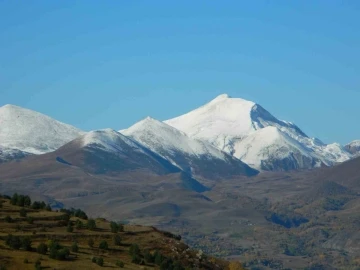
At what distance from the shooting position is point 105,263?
419 feet

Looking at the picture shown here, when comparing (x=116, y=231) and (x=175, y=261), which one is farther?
(x=116, y=231)

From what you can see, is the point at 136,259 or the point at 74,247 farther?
the point at 136,259

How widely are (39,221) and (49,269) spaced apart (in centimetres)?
3321

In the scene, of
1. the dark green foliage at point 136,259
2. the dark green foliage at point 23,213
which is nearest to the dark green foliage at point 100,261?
the dark green foliage at point 136,259

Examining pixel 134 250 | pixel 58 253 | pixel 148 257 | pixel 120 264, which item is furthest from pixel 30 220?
pixel 58 253

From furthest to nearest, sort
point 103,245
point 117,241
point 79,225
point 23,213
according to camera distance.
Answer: point 23,213 < point 79,225 < point 117,241 < point 103,245

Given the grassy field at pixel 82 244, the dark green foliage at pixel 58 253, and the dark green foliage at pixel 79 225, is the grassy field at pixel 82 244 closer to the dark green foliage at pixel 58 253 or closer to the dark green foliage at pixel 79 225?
the dark green foliage at pixel 79 225

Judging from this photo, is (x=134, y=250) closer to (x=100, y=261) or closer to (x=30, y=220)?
(x=100, y=261)

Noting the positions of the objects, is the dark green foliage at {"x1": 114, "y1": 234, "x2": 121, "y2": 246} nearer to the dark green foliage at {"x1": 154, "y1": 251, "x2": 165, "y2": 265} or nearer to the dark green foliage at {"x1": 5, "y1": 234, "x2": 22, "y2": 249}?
the dark green foliage at {"x1": 154, "y1": 251, "x2": 165, "y2": 265}

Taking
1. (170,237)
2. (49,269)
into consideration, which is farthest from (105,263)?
(170,237)

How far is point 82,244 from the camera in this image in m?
141

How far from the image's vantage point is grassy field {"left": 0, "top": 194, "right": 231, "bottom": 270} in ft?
402

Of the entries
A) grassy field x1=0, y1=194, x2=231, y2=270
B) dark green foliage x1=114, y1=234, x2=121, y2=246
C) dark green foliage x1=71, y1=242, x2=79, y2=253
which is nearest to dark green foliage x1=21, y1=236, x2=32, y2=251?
grassy field x1=0, y1=194, x2=231, y2=270

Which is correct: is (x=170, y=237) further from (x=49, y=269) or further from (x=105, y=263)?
(x=49, y=269)
